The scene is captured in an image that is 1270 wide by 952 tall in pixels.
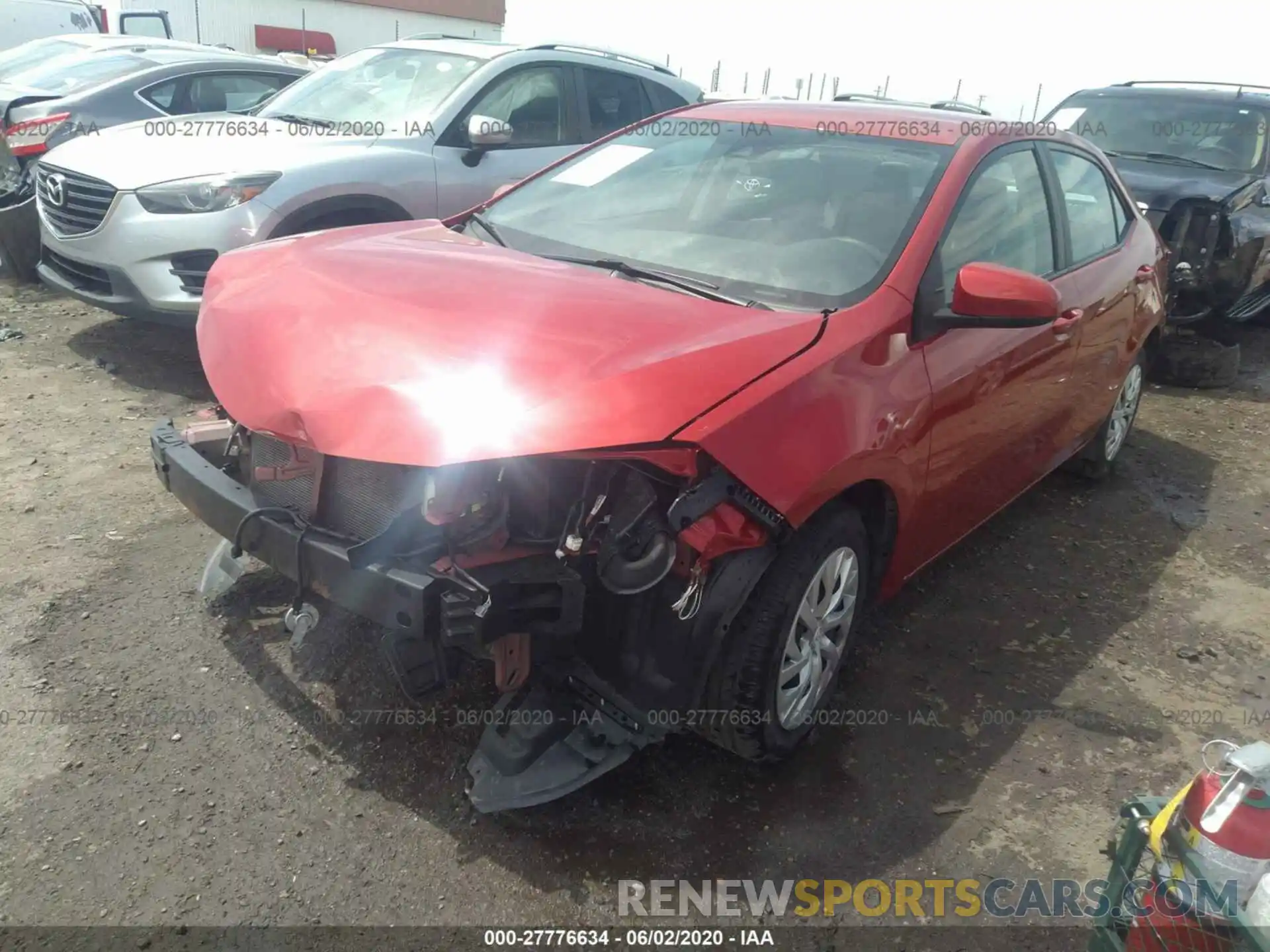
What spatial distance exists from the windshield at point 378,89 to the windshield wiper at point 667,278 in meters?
3.09

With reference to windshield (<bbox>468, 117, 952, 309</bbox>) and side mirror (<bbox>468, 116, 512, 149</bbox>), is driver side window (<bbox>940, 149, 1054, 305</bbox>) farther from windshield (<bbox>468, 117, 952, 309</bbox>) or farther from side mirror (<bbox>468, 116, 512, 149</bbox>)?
side mirror (<bbox>468, 116, 512, 149</bbox>)

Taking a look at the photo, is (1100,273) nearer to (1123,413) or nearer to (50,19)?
(1123,413)

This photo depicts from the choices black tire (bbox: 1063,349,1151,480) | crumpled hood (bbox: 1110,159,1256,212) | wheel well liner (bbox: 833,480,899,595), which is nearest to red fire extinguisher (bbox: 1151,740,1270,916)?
wheel well liner (bbox: 833,480,899,595)

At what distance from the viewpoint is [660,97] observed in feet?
22.2

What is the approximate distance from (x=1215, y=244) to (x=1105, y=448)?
2706 millimetres

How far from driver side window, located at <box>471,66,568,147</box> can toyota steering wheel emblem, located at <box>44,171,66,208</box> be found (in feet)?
7.45

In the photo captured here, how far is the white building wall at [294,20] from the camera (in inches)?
1303

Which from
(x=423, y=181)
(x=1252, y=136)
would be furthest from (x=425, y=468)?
(x=1252, y=136)

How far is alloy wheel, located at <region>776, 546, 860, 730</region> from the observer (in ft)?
8.32

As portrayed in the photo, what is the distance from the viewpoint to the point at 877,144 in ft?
10.7

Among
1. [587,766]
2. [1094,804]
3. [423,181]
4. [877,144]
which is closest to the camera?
[587,766]

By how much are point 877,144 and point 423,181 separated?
2.94 m

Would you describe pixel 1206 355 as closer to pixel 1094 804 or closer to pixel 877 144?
pixel 877 144

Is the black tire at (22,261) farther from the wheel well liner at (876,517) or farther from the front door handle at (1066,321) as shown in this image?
the front door handle at (1066,321)
